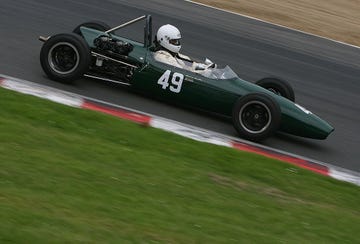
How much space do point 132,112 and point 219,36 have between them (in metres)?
6.24

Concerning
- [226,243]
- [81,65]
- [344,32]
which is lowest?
[226,243]

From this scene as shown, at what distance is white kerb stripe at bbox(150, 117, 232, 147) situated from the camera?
31.0 feet

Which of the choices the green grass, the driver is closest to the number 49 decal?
the driver

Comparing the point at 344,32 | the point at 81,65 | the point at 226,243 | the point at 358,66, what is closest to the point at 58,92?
the point at 81,65

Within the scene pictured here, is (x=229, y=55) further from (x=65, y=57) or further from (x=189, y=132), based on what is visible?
(x=189, y=132)

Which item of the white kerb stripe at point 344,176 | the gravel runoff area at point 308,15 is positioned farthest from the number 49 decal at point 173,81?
the gravel runoff area at point 308,15

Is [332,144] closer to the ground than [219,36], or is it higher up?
closer to the ground

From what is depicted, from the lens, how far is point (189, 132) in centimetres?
958

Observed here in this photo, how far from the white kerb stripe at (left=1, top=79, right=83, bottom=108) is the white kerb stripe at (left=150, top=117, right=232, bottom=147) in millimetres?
1009

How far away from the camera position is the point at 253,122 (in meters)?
9.95

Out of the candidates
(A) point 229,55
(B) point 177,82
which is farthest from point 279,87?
(A) point 229,55

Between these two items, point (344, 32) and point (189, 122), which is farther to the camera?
point (344, 32)

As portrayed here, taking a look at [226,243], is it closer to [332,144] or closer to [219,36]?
[332,144]

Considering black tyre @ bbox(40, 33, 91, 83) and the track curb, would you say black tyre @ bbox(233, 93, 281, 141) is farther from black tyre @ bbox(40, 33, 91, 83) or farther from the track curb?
black tyre @ bbox(40, 33, 91, 83)
